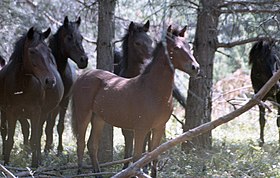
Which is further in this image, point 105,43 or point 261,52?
point 261,52

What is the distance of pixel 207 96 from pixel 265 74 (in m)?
2.39

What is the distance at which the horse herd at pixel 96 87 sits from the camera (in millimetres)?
7570

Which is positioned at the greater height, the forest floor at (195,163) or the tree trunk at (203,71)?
the tree trunk at (203,71)

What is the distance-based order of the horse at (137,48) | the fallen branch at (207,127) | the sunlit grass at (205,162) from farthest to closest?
the horse at (137,48) → the sunlit grass at (205,162) → the fallen branch at (207,127)

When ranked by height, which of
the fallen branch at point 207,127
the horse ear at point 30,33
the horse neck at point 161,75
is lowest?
the fallen branch at point 207,127

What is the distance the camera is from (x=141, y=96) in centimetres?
767

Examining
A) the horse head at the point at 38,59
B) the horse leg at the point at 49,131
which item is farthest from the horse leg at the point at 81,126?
the horse leg at the point at 49,131

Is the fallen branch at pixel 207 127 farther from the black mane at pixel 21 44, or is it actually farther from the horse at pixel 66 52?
the horse at pixel 66 52

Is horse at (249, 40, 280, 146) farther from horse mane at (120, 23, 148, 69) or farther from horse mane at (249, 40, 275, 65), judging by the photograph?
horse mane at (120, 23, 148, 69)

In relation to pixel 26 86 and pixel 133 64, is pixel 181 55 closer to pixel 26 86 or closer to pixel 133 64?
pixel 133 64

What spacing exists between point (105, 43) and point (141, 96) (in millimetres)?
1828

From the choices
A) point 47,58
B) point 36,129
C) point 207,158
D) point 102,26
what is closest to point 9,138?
point 36,129

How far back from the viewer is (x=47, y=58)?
840cm

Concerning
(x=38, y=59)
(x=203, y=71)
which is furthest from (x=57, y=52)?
(x=203, y=71)
